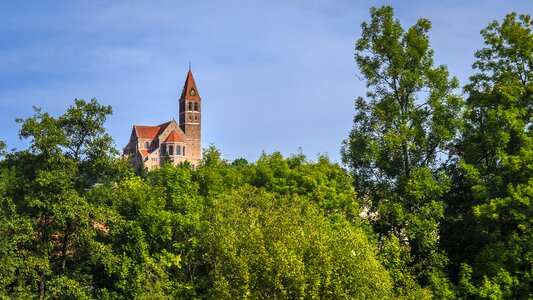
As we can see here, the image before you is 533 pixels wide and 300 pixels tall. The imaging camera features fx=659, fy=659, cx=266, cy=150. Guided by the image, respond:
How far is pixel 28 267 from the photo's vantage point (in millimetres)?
27109

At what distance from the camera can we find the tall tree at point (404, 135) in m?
32.2

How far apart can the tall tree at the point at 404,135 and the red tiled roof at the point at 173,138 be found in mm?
134906

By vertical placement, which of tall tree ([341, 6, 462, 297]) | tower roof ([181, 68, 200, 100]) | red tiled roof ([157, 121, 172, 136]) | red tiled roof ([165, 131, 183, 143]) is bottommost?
tall tree ([341, 6, 462, 297])

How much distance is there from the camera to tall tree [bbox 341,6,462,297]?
106ft

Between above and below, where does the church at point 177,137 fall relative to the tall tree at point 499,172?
above

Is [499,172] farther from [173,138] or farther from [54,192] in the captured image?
[173,138]

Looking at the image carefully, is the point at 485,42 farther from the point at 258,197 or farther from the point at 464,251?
the point at 258,197

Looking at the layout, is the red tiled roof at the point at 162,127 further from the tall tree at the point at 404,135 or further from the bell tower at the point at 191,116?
the tall tree at the point at 404,135

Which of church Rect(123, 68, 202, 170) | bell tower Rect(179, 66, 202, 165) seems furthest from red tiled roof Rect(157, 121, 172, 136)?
bell tower Rect(179, 66, 202, 165)

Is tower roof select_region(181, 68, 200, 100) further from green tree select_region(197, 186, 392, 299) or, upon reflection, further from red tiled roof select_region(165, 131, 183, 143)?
green tree select_region(197, 186, 392, 299)

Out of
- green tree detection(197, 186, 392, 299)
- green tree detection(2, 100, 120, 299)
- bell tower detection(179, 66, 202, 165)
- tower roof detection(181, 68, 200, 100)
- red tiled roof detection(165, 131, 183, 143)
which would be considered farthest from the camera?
tower roof detection(181, 68, 200, 100)

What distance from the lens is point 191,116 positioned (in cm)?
17488

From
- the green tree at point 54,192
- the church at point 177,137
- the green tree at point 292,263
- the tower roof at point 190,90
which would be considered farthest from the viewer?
the tower roof at point 190,90

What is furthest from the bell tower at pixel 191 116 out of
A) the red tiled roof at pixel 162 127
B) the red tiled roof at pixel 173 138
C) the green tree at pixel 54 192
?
the green tree at pixel 54 192
